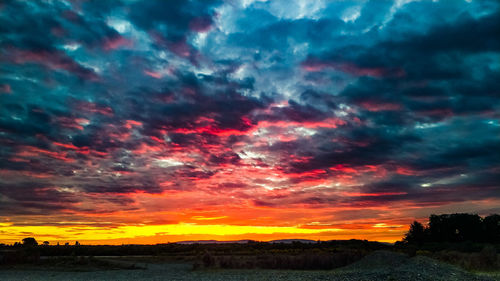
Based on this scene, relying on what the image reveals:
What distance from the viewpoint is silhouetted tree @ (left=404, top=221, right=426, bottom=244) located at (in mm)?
98125

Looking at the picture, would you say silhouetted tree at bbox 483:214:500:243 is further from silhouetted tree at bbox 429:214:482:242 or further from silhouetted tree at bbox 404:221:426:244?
silhouetted tree at bbox 404:221:426:244

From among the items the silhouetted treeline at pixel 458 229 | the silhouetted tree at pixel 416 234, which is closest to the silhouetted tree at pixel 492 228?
the silhouetted treeline at pixel 458 229

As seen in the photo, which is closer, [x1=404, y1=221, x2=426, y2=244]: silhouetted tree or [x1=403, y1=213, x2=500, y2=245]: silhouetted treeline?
[x1=403, y1=213, x2=500, y2=245]: silhouetted treeline

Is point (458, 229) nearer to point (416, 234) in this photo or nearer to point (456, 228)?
point (456, 228)

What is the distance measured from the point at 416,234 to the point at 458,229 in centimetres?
1073

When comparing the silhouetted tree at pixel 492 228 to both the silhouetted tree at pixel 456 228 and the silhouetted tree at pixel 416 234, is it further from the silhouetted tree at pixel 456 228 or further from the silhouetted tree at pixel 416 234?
the silhouetted tree at pixel 416 234

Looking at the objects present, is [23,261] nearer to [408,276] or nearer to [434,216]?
[408,276]

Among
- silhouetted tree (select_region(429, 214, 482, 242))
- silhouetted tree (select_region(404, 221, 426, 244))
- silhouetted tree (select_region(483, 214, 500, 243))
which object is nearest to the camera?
silhouetted tree (select_region(483, 214, 500, 243))

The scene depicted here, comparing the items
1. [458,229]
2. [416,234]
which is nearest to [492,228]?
[458,229]

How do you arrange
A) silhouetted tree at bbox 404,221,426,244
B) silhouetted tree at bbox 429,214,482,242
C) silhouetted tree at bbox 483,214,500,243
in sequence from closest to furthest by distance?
1. silhouetted tree at bbox 483,214,500,243
2. silhouetted tree at bbox 429,214,482,242
3. silhouetted tree at bbox 404,221,426,244

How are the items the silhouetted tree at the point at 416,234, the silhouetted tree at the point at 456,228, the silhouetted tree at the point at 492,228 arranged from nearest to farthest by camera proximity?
the silhouetted tree at the point at 492,228 < the silhouetted tree at the point at 456,228 < the silhouetted tree at the point at 416,234

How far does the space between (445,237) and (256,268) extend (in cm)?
6073

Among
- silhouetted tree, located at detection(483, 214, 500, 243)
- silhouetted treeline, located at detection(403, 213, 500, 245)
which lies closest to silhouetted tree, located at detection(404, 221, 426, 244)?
silhouetted treeline, located at detection(403, 213, 500, 245)

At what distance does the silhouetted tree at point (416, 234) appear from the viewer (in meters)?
98.1
